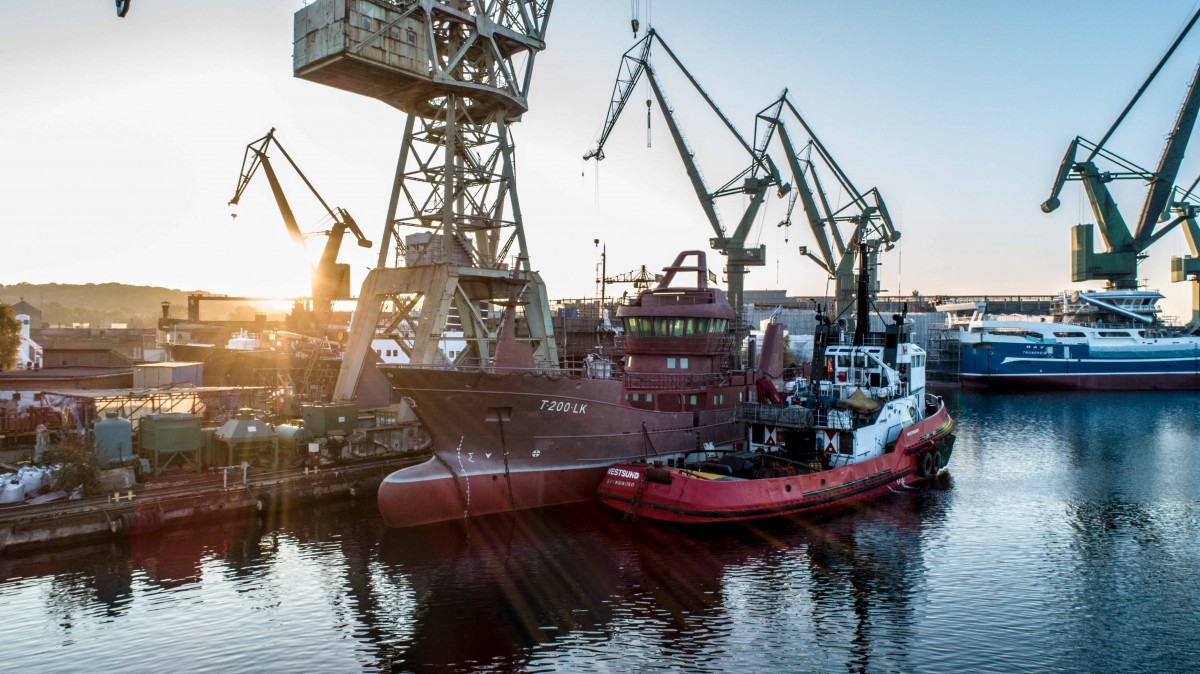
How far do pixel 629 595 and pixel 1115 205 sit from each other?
91651mm

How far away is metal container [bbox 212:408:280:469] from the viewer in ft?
95.6

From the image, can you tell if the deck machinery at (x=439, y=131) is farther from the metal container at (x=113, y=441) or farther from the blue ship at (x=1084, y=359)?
the blue ship at (x=1084, y=359)

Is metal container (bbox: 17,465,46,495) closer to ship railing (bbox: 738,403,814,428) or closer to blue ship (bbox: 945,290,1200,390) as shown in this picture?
ship railing (bbox: 738,403,814,428)

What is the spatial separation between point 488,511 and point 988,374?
74.2 metres

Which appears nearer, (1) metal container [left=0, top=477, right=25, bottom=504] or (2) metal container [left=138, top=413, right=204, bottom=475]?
(1) metal container [left=0, top=477, right=25, bottom=504]

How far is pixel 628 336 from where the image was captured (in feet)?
112

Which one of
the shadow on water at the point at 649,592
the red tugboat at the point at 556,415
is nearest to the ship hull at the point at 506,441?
the red tugboat at the point at 556,415

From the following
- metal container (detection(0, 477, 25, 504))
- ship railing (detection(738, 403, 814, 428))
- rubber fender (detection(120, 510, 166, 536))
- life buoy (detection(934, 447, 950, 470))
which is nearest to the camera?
rubber fender (detection(120, 510, 166, 536))

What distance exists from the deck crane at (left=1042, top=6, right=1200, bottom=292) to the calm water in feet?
223

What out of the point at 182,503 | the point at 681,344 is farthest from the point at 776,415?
the point at 182,503

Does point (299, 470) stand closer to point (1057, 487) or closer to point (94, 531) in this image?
point (94, 531)

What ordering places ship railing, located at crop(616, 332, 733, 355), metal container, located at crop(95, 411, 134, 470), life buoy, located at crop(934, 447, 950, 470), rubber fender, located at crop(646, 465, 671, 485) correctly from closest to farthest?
1. rubber fender, located at crop(646, 465, 671, 485)
2. metal container, located at crop(95, 411, 134, 470)
3. ship railing, located at crop(616, 332, 733, 355)
4. life buoy, located at crop(934, 447, 950, 470)

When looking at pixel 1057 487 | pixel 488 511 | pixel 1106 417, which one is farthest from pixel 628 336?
pixel 1106 417


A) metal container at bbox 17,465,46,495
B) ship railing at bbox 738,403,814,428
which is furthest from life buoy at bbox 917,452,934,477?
metal container at bbox 17,465,46,495
